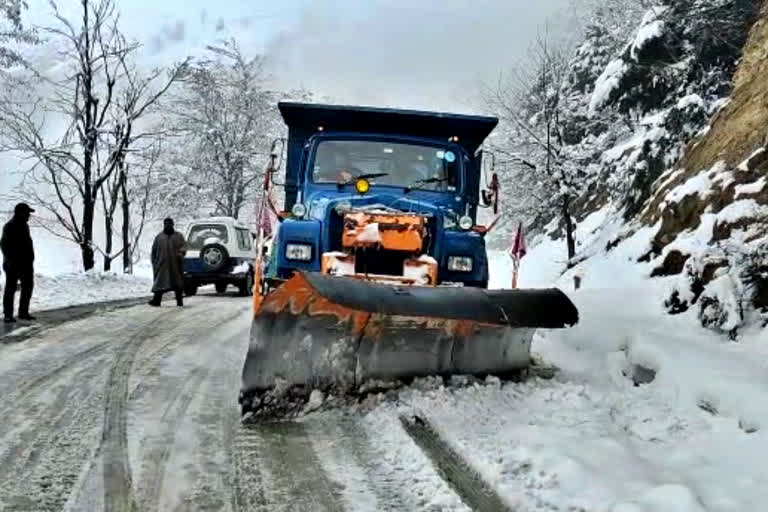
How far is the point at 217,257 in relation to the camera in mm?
17688

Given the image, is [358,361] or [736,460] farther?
[358,361]

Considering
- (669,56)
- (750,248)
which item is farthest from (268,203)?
(669,56)

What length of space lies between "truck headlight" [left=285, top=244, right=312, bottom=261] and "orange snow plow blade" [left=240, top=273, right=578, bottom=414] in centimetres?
155

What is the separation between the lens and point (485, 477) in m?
3.85

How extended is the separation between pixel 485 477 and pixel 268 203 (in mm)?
4366

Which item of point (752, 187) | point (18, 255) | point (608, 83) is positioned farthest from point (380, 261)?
point (608, 83)

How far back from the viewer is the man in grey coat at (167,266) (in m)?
13.2

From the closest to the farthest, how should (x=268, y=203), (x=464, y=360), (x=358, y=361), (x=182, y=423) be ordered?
(x=182, y=423) < (x=358, y=361) < (x=464, y=360) < (x=268, y=203)

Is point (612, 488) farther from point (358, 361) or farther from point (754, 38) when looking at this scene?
point (754, 38)

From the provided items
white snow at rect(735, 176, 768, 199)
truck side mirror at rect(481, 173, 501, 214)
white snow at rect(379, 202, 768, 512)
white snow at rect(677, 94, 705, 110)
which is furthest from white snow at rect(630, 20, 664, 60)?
truck side mirror at rect(481, 173, 501, 214)

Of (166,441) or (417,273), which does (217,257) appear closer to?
(417,273)

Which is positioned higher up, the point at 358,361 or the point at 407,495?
the point at 358,361

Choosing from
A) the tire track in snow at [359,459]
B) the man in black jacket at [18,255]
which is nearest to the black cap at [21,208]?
the man in black jacket at [18,255]

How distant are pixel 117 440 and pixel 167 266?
908 cm
